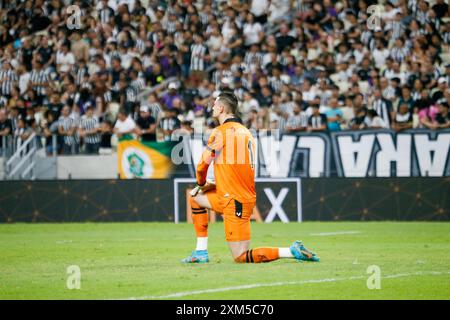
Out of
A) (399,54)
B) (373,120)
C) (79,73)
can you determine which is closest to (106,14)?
(79,73)

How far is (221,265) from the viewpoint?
12.2 metres

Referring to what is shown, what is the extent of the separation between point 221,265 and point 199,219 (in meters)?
0.72

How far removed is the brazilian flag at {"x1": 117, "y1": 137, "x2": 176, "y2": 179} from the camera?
22656 millimetres

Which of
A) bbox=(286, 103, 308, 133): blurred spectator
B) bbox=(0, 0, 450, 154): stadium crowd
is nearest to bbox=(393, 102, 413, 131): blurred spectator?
bbox=(0, 0, 450, 154): stadium crowd

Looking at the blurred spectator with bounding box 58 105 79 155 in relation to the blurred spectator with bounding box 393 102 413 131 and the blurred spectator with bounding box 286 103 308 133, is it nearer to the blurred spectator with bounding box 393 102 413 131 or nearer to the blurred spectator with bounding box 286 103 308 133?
the blurred spectator with bounding box 286 103 308 133

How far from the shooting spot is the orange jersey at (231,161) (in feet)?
39.4

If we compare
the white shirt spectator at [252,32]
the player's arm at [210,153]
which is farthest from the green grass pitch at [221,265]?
the white shirt spectator at [252,32]

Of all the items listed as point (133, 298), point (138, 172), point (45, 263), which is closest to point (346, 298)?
point (133, 298)

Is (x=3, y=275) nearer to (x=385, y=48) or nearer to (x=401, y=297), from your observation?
(x=401, y=297)

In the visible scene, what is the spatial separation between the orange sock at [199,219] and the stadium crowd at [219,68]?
32.9 ft

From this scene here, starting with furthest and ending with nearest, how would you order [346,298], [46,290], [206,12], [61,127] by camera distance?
[206,12], [61,127], [46,290], [346,298]

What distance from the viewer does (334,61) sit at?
26.1 m

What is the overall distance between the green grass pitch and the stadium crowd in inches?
160

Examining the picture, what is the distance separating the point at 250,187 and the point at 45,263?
3.17m
